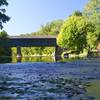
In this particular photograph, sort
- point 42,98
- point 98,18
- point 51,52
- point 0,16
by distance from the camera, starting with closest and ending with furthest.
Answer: point 42,98 < point 0,16 < point 98,18 < point 51,52

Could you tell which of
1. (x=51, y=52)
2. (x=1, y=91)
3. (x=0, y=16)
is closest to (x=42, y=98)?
(x=1, y=91)

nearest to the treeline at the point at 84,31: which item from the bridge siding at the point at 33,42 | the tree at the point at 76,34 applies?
the tree at the point at 76,34

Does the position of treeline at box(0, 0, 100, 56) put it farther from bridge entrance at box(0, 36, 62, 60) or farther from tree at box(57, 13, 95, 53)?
bridge entrance at box(0, 36, 62, 60)

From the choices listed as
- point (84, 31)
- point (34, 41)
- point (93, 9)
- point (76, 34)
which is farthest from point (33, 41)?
point (93, 9)

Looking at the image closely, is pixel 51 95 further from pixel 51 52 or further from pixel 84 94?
pixel 51 52

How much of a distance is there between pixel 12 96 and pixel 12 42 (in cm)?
14522

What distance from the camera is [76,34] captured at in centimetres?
12588

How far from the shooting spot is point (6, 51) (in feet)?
520

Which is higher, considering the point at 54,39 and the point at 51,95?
the point at 54,39

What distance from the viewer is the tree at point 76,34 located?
12441 cm

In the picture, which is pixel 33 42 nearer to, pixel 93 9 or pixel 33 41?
pixel 33 41

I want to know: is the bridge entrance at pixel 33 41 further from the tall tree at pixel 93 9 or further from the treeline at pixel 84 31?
the tall tree at pixel 93 9

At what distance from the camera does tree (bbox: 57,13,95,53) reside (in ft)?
408

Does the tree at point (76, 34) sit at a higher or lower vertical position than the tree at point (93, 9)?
lower
